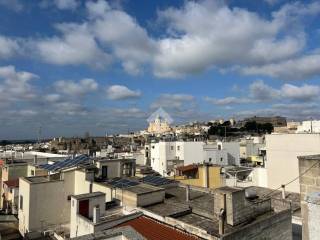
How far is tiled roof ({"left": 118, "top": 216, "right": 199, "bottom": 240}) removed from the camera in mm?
14266

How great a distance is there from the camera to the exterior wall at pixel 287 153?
30156 millimetres

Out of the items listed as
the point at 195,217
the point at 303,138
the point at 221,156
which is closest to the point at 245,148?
the point at 221,156

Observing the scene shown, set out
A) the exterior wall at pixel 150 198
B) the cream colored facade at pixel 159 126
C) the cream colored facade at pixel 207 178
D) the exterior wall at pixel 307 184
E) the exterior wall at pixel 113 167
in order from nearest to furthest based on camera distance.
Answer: the exterior wall at pixel 307 184
the exterior wall at pixel 150 198
the exterior wall at pixel 113 167
the cream colored facade at pixel 207 178
the cream colored facade at pixel 159 126

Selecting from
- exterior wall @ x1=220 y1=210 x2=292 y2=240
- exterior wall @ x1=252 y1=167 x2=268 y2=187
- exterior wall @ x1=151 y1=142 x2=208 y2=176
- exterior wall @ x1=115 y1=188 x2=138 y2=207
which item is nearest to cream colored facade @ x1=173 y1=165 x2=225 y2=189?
exterior wall @ x1=252 y1=167 x2=268 y2=187

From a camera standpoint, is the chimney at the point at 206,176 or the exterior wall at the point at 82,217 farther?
the chimney at the point at 206,176

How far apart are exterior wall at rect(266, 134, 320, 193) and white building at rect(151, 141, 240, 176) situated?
81.5ft

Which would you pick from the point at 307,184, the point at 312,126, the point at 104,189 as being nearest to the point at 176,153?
the point at 312,126

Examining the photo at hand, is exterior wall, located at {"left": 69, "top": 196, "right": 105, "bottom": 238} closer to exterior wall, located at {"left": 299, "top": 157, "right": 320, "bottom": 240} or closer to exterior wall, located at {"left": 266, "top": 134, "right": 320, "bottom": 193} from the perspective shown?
exterior wall, located at {"left": 299, "top": 157, "right": 320, "bottom": 240}

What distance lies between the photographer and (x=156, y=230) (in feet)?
48.9

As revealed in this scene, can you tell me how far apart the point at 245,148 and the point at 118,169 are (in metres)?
55.3

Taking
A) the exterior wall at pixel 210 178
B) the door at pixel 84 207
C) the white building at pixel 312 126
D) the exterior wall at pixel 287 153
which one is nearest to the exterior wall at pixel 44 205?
the door at pixel 84 207

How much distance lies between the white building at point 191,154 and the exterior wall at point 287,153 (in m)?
24.8

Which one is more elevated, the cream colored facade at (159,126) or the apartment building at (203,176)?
the cream colored facade at (159,126)

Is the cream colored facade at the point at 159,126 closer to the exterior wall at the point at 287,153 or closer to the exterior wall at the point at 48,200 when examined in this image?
the exterior wall at the point at 287,153
